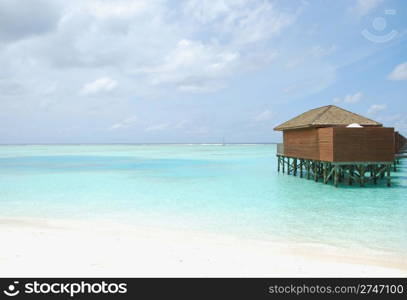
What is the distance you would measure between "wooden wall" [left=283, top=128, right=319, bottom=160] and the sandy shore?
1086 cm

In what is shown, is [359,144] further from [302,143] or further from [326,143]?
[302,143]

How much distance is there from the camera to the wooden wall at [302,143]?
1698 cm

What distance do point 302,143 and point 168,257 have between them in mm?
14403

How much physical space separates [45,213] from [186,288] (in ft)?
26.0

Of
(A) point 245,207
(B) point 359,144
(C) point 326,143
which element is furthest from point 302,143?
(A) point 245,207

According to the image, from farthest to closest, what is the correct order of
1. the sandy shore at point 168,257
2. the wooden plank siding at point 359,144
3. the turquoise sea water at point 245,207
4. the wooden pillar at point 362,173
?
1. the wooden pillar at point 362,173
2. the wooden plank siding at point 359,144
3. the turquoise sea water at point 245,207
4. the sandy shore at point 168,257

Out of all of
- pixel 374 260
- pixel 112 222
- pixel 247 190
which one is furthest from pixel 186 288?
pixel 247 190

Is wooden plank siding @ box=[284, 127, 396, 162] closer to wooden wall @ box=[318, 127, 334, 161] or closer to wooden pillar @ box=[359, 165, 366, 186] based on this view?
wooden wall @ box=[318, 127, 334, 161]

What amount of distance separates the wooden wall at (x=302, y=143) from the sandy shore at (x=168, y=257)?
428 inches

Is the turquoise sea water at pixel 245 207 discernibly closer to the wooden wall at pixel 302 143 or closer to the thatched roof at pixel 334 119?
the wooden wall at pixel 302 143

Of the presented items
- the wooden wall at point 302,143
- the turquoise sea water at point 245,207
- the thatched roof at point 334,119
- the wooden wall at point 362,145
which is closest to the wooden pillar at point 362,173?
the turquoise sea water at point 245,207

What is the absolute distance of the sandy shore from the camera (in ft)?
16.8

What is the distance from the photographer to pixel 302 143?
18.7m

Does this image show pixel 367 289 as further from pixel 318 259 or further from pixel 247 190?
pixel 247 190
